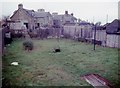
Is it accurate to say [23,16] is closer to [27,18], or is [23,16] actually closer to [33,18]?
[27,18]

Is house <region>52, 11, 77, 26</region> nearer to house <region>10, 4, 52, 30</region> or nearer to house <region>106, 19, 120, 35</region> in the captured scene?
house <region>10, 4, 52, 30</region>

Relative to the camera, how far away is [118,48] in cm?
2094

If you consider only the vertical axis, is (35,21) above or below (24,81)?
above

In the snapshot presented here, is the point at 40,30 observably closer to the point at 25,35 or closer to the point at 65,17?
the point at 25,35

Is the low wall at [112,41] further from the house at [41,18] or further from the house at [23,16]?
the house at [41,18]

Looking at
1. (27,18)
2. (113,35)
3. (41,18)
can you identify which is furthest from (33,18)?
(113,35)

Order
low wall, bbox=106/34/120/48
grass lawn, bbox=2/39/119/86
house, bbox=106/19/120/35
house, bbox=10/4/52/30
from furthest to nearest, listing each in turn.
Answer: house, bbox=10/4/52/30
house, bbox=106/19/120/35
low wall, bbox=106/34/120/48
grass lawn, bbox=2/39/119/86

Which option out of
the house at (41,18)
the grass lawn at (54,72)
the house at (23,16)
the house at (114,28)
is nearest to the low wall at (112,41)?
the house at (114,28)

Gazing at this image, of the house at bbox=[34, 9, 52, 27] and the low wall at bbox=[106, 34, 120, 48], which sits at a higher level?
the house at bbox=[34, 9, 52, 27]

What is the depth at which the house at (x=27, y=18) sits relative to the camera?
122ft

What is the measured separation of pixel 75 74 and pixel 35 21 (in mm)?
34382

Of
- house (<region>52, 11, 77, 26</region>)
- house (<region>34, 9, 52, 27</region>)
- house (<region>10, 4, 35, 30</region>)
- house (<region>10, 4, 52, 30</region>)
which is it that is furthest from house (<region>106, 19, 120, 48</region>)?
house (<region>52, 11, 77, 26</region>)

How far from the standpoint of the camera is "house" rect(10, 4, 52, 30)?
37253mm

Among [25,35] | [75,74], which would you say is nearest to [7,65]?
[75,74]
